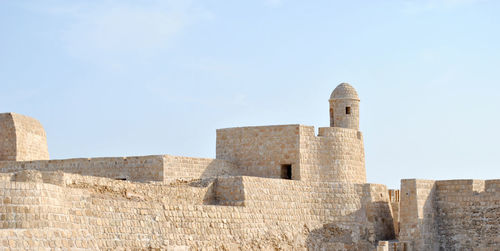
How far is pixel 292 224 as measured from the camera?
84.2 feet

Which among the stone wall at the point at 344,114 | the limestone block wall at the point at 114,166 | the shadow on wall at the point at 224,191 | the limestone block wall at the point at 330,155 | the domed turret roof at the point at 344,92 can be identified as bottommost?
the shadow on wall at the point at 224,191

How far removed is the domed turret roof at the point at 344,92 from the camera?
99.7 feet

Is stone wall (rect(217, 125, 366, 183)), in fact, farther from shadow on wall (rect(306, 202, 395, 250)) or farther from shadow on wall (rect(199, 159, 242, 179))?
shadow on wall (rect(306, 202, 395, 250))

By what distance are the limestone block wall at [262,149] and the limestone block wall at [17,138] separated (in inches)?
267

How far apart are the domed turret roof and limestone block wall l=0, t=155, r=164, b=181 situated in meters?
7.08

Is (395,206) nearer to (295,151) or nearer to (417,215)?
(417,215)

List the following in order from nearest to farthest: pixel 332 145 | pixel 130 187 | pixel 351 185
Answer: pixel 130 187 → pixel 351 185 → pixel 332 145

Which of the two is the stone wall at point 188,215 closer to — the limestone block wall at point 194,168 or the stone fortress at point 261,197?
the stone fortress at point 261,197

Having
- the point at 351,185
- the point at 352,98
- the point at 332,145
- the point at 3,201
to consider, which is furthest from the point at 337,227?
the point at 3,201

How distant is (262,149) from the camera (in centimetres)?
2908

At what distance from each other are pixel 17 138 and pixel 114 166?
187 inches

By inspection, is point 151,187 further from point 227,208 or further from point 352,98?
point 352,98

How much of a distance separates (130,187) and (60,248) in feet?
16.4

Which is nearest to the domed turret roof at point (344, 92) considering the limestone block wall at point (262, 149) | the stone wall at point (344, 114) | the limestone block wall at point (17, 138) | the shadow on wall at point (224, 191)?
the stone wall at point (344, 114)
